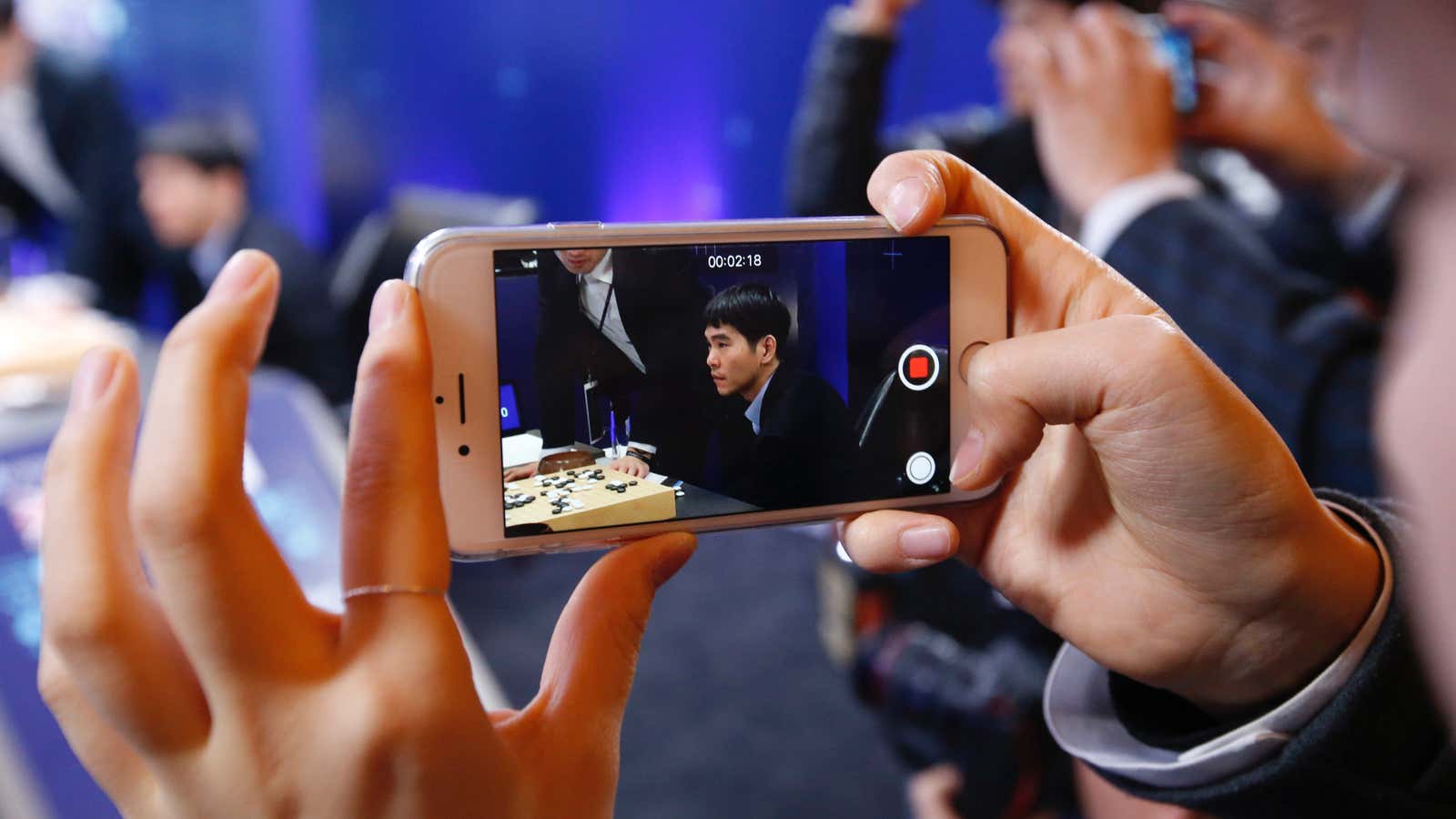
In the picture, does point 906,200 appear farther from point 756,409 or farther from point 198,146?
point 198,146

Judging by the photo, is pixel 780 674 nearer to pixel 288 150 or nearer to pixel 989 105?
pixel 989 105

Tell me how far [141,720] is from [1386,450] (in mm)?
416

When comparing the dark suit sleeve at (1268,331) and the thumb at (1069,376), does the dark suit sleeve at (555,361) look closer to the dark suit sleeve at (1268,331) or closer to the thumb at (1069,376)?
the thumb at (1069,376)

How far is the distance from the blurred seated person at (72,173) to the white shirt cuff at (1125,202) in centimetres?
228

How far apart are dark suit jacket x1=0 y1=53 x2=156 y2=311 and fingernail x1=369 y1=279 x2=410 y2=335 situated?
7.44 ft

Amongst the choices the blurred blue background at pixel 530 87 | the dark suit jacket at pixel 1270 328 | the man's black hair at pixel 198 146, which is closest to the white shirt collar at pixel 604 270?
the dark suit jacket at pixel 1270 328

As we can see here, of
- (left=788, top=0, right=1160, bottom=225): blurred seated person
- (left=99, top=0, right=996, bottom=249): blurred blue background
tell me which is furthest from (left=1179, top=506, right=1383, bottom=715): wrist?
(left=99, top=0, right=996, bottom=249): blurred blue background

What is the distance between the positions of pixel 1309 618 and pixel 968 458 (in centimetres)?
20

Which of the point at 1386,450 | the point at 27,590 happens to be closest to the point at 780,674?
the point at 27,590

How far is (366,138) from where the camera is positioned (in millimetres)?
2688

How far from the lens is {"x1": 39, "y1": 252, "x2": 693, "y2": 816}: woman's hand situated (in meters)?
0.35

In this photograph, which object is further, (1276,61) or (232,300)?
(1276,61)

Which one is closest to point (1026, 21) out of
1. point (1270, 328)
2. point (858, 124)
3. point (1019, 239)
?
point (858, 124)

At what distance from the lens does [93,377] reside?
43cm
